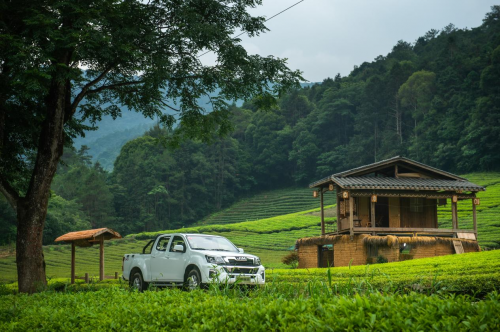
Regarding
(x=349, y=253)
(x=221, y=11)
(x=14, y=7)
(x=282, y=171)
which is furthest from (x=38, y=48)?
(x=282, y=171)

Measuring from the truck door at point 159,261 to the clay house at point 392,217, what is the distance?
9942 mm

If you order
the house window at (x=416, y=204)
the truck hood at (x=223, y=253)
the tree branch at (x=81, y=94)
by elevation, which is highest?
the tree branch at (x=81, y=94)

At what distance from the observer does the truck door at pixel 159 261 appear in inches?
557

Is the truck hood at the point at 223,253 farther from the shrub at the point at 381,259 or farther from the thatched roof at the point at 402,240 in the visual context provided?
the shrub at the point at 381,259

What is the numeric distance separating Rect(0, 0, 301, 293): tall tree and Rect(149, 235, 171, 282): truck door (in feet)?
10.4

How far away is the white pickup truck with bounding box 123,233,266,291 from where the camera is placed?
41.4 ft

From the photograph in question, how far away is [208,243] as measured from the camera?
14.1 metres

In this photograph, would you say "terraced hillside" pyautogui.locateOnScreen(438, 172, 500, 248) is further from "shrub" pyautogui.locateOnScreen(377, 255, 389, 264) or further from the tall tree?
the tall tree

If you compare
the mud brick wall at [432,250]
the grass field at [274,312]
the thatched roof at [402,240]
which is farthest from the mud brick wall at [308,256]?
the grass field at [274,312]

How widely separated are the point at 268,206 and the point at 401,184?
6342 cm

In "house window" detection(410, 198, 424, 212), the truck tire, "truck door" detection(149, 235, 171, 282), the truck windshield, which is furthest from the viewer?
"house window" detection(410, 198, 424, 212)

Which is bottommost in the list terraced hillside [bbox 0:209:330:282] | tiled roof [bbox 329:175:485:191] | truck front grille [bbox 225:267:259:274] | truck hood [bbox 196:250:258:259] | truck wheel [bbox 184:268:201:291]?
terraced hillside [bbox 0:209:330:282]

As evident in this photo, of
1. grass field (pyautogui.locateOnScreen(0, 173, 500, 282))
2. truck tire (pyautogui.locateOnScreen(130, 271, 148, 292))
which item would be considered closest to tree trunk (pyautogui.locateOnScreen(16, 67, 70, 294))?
truck tire (pyautogui.locateOnScreen(130, 271, 148, 292))

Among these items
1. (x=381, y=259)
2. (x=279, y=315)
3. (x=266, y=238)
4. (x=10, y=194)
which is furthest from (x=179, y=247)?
(x=266, y=238)
